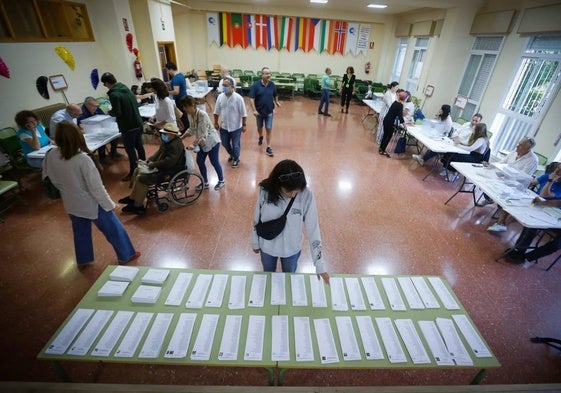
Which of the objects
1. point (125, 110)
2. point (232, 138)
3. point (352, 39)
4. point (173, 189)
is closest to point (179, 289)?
point (173, 189)

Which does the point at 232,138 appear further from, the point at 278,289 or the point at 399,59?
the point at 399,59

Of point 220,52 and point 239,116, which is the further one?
point 220,52

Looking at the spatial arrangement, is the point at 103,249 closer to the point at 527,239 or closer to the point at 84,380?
the point at 84,380

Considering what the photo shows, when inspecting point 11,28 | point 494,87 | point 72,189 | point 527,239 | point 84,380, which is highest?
point 11,28

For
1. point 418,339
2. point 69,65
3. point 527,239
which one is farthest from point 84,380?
point 69,65

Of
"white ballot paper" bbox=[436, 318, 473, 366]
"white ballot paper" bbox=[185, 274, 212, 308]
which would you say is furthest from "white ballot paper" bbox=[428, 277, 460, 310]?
"white ballot paper" bbox=[185, 274, 212, 308]

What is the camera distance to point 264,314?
1682 millimetres

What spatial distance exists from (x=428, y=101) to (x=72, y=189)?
29.7 feet

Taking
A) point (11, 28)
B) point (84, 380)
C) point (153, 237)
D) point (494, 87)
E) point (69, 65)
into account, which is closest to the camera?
point (84, 380)

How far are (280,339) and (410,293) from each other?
1.00 metres

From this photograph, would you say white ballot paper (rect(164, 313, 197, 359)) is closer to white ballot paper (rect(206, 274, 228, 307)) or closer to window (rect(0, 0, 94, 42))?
white ballot paper (rect(206, 274, 228, 307))

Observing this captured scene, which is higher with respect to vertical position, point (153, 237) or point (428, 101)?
point (428, 101)

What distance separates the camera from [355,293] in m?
1.86

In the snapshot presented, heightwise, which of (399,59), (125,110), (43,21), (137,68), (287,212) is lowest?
(287,212)
